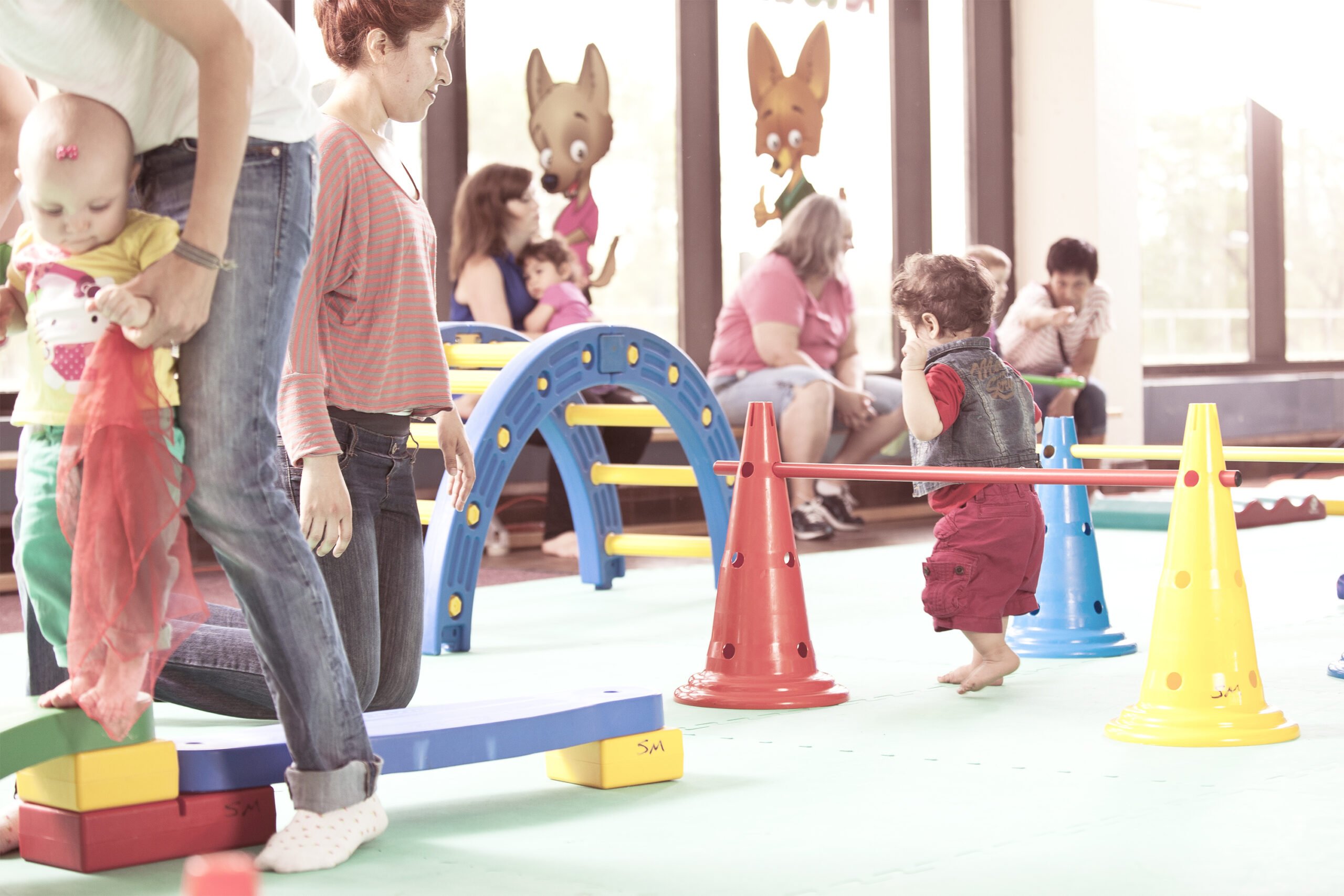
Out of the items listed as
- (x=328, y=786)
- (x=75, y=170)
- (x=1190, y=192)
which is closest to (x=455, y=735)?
(x=328, y=786)

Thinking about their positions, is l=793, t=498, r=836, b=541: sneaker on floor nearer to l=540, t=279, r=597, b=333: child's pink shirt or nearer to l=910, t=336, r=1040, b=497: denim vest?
l=540, t=279, r=597, b=333: child's pink shirt

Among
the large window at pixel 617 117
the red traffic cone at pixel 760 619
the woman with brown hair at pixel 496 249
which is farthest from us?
the large window at pixel 617 117

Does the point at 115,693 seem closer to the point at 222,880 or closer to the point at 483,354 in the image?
the point at 222,880

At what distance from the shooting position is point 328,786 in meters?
1.66

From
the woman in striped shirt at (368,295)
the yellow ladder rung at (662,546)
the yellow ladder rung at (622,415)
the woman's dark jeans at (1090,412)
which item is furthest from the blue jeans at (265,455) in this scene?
the woman's dark jeans at (1090,412)

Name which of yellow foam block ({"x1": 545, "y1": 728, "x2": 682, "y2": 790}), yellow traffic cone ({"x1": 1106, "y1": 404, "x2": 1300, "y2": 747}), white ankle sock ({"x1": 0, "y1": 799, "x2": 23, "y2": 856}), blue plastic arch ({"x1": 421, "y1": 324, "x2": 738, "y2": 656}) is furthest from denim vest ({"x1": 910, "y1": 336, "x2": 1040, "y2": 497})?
white ankle sock ({"x1": 0, "y1": 799, "x2": 23, "y2": 856})

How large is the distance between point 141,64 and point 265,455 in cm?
39

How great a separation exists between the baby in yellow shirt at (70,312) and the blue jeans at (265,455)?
0.13 feet

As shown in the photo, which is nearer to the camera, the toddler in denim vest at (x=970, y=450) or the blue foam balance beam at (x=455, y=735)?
the blue foam balance beam at (x=455, y=735)

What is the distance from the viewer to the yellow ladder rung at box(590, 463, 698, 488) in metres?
4.09

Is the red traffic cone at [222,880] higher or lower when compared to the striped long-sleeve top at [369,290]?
lower

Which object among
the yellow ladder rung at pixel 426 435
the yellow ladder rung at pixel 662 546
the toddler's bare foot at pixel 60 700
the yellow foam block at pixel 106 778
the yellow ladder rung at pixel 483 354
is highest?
the yellow ladder rung at pixel 483 354

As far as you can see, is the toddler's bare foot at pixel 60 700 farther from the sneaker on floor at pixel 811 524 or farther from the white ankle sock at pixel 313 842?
the sneaker on floor at pixel 811 524

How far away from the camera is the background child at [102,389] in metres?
A: 1.50
